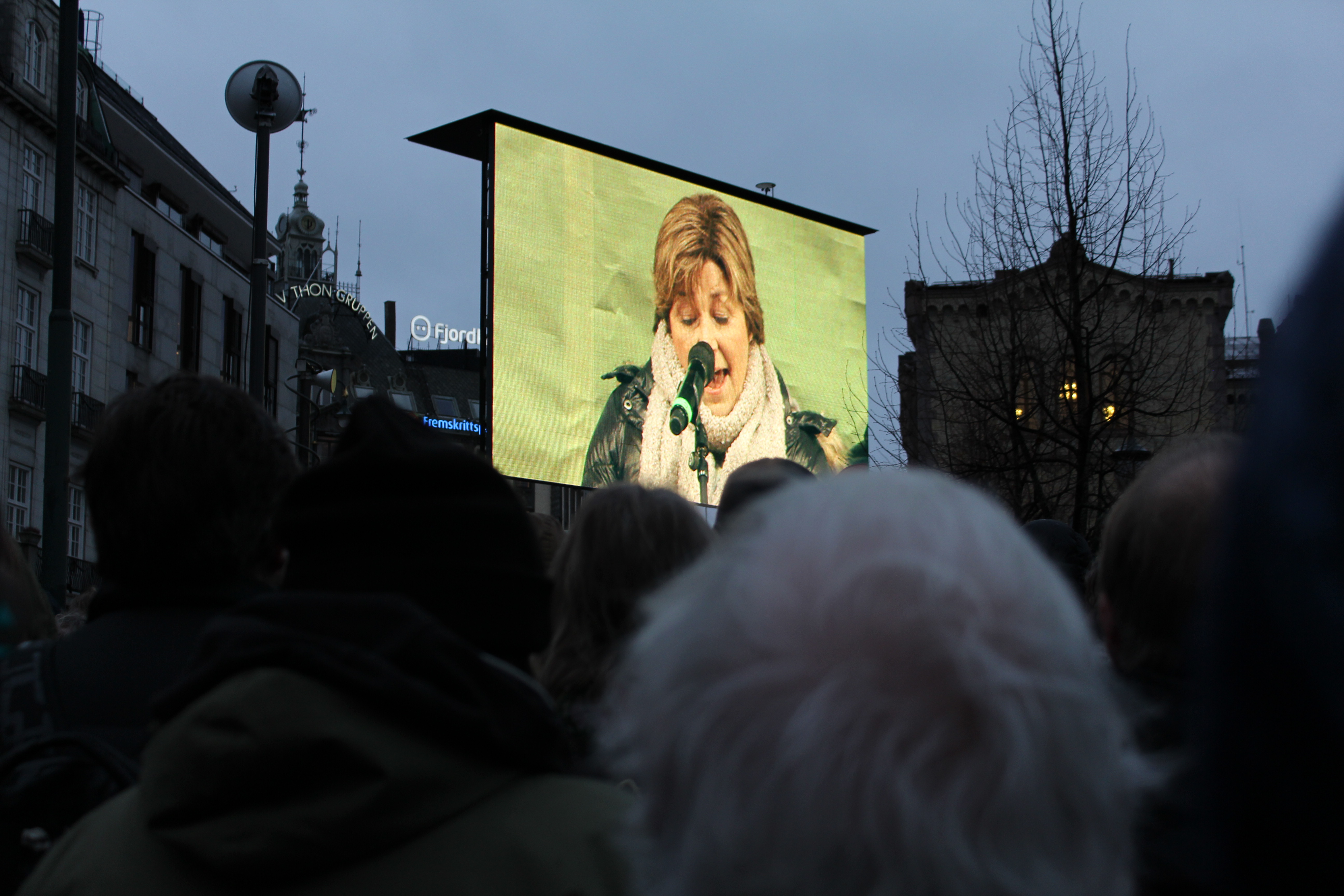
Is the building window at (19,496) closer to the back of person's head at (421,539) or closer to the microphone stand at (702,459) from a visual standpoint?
the microphone stand at (702,459)

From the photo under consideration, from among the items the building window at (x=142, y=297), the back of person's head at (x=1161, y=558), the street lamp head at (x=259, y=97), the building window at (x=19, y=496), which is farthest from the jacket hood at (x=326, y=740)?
the building window at (x=142, y=297)

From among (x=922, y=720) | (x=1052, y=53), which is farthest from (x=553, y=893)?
(x=1052, y=53)

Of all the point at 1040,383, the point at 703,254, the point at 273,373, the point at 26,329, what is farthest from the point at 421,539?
the point at 273,373

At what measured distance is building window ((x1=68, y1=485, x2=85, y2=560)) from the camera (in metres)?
29.0

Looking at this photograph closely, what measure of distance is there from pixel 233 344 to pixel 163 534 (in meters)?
36.5

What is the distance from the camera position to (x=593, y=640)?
8.89 ft

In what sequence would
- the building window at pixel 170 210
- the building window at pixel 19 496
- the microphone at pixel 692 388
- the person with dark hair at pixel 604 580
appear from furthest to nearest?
the building window at pixel 170 210 → the building window at pixel 19 496 → the microphone at pixel 692 388 → the person with dark hair at pixel 604 580

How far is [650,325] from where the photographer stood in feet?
73.9

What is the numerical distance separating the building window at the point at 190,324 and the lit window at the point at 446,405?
147 ft

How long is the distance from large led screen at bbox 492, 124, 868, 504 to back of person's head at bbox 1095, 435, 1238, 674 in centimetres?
1667

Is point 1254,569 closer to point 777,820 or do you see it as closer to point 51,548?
point 777,820

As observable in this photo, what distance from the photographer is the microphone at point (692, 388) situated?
2255cm

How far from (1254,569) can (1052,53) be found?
538 inches

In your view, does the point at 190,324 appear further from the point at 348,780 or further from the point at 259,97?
the point at 348,780
